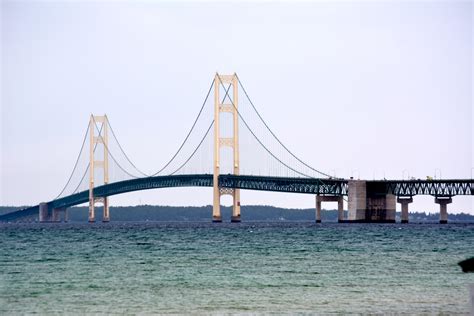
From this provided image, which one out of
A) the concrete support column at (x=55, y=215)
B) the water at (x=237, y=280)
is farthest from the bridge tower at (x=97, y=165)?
the water at (x=237, y=280)

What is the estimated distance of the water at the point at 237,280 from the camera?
84.8ft

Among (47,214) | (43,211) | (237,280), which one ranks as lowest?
(47,214)

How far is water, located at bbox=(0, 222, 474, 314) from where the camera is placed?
25.8m

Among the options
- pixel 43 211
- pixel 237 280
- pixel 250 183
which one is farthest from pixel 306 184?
pixel 237 280

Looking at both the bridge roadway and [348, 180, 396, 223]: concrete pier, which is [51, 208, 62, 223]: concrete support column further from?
[348, 180, 396, 223]: concrete pier

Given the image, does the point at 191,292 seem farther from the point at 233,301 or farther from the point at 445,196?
the point at 445,196

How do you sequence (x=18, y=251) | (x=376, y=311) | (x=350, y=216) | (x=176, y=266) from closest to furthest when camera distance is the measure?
(x=376, y=311) → (x=176, y=266) → (x=18, y=251) → (x=350, y=216)

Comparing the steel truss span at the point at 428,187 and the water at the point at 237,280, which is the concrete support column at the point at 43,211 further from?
the water at the point at 237,280

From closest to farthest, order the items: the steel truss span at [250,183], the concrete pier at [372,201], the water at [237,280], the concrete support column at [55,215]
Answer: the water at [237,280] → the concrete pier at [372,201] → the steel truss span at [250,183] → the concrete support column at [55,215]

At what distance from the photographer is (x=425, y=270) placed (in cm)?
3578

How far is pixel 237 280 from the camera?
3212cm

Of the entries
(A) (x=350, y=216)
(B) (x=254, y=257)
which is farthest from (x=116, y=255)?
(A) (x=350, y=216)

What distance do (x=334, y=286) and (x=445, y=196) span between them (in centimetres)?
8037

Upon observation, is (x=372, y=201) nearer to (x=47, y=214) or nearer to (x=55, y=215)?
(x=55, y=215)
